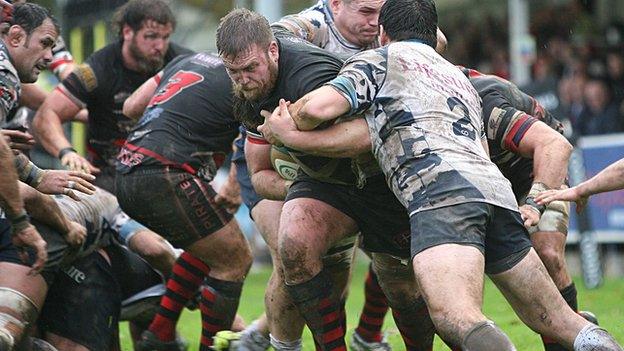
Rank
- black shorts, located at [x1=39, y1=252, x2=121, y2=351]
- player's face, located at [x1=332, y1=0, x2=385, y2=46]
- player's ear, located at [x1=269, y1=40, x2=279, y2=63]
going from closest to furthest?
1. player's ear, located at [x1=269, y1=40, x2=279, y2=63]
2. black shorts, located at [x1=39, y1=252, x2=121, y2=351]
3. player's face, located at [x1=332, y1=0, x2=385, y2=46]

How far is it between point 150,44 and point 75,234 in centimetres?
238

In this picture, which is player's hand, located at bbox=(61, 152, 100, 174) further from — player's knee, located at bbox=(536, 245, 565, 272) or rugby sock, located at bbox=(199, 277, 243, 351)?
player's knee, located at bbox=(536, 245, 565, 272)

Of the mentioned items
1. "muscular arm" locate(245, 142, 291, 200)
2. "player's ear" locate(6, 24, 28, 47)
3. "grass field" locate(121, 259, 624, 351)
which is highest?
"player's ear" locate(6, 24, 28, 47)

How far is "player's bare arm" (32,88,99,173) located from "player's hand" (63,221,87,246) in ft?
5.75

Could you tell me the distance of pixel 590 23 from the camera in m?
17.4

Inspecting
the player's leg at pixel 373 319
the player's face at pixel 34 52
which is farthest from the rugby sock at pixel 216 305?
the player's face at pixel 34 52

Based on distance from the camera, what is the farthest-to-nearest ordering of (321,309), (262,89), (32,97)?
(32,97) → (321,309) → (262,89)

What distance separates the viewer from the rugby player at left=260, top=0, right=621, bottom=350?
552cm

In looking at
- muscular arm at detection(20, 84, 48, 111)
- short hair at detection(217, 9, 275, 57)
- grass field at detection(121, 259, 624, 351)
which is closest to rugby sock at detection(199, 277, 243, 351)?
grass field at detection(121, 259, 624, 351)

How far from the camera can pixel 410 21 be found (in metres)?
5.92

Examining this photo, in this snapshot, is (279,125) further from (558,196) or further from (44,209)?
(44,209)

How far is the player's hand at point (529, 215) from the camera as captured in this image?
19.3 ft

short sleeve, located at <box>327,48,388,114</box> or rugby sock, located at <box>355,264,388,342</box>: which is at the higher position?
short sleeve, located at <box>327,48,388,114</box>

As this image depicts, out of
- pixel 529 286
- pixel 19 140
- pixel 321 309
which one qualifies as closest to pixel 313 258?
pixel 321 309
